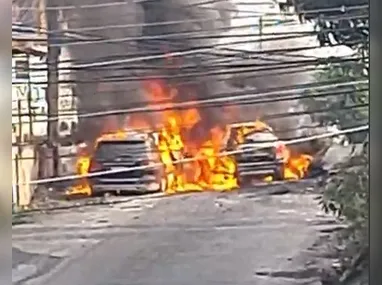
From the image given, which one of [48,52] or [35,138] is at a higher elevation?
[48,52]

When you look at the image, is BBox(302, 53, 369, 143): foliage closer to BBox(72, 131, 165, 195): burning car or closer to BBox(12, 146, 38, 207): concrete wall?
BBox(72, 131, 165, 195): burning car

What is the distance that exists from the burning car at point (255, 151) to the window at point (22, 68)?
41cm

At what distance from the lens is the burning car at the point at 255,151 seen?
1392mm

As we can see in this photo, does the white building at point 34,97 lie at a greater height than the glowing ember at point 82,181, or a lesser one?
greater

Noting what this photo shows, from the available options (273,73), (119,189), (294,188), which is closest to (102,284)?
(119,189)

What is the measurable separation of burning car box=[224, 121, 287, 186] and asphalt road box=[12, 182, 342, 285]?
0.04m

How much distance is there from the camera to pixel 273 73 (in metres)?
1.40

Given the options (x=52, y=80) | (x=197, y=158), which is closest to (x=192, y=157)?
(x=197, y=158)

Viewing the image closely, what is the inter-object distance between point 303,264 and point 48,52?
649 mm

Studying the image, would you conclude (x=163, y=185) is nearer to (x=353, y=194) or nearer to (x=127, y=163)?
(x=127, y=163)

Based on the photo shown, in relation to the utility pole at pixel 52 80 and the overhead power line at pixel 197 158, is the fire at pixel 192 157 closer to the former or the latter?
the overhead power line at pixel 197 158

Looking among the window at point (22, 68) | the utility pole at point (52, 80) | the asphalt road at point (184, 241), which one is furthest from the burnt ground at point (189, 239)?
the window at point (22, 68)

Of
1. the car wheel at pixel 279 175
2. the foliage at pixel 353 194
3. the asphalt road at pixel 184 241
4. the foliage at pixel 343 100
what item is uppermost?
the foliage at pixel 343 100

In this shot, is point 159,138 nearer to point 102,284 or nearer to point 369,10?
point 102,284
